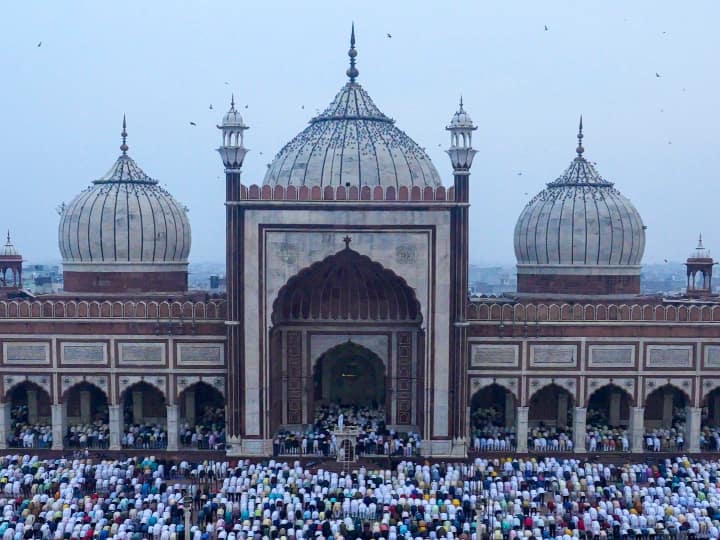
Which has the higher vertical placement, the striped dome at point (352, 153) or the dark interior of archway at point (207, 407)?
the striped dome at point (352, 153)

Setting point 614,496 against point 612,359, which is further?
point 612,359

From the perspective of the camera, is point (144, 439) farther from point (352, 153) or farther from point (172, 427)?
point (352, 153)

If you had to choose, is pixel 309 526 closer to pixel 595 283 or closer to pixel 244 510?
pixel 244 510

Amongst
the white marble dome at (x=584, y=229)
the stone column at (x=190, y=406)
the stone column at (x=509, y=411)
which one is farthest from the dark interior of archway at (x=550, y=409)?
the stone column at (x=190, y=406)

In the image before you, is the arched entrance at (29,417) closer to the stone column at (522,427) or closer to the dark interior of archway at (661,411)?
the stone column at (522,427)

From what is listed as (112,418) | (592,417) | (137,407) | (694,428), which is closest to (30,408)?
(137,407)

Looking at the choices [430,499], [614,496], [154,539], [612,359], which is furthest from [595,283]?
[154,539]
